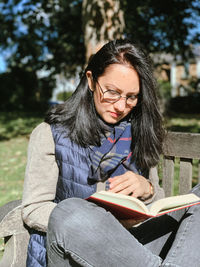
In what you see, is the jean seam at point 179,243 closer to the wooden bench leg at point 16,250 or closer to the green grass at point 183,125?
the wooden bench leg at point 16,250

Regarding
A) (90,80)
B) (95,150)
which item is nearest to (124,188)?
(95,150)

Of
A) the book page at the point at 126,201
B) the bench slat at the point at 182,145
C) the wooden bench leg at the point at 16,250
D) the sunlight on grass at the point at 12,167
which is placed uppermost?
the bench slat at the point at 182,145

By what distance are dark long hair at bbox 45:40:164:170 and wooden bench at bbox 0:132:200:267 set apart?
0.37 ft

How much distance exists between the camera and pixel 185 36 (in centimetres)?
939

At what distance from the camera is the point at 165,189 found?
2.31m

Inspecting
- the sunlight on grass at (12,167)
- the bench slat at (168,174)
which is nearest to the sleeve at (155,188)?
the bench slat at (168,174)

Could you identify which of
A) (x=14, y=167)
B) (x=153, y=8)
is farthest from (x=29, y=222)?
(x=153, y=8)

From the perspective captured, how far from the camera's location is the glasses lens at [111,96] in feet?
6.25

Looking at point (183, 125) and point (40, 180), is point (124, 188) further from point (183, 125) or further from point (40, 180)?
point (183, 125)

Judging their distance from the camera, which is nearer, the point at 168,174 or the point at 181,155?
the point at 181,155

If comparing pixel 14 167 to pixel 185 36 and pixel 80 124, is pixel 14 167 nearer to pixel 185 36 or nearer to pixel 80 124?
pixel 80 124

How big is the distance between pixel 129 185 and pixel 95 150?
12.3 inches

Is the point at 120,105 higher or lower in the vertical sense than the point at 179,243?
higher

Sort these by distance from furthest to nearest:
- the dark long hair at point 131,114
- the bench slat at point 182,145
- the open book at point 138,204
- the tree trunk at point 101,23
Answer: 1. the tree trunk at point 101,23
2. the bench slat at point 182,145
3. the dark long hair at point 131,114
4. the open book at point 138,204
